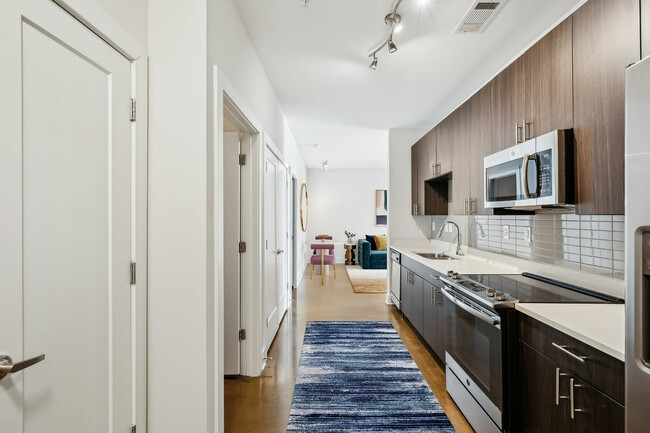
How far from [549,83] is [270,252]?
2.60 m

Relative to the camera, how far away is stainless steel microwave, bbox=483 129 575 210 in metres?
1.65

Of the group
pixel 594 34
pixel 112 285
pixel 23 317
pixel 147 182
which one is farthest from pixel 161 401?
pixel 594 34

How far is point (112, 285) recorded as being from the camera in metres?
1.37

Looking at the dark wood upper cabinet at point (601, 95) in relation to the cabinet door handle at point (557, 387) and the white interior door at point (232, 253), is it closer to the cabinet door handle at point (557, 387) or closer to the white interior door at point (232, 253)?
the cabinet door handle at point (557, 387)

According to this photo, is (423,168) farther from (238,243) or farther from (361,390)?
(361,390)

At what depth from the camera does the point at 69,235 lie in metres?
1.15

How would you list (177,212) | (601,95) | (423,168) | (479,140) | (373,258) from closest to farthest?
(601,95)
(177,212)
(479,140)
(423,168)
(373,258)

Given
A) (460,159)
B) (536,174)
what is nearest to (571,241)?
(536,174)

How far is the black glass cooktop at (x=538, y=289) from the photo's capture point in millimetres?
1731

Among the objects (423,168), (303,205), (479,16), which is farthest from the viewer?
(303,205)

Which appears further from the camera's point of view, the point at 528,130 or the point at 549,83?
the point at 528,130

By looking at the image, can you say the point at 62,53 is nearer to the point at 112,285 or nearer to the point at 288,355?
the point at 112,285

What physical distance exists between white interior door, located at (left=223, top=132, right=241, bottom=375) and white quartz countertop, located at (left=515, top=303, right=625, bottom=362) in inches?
78.1

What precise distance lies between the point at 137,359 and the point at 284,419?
3.54 feet
